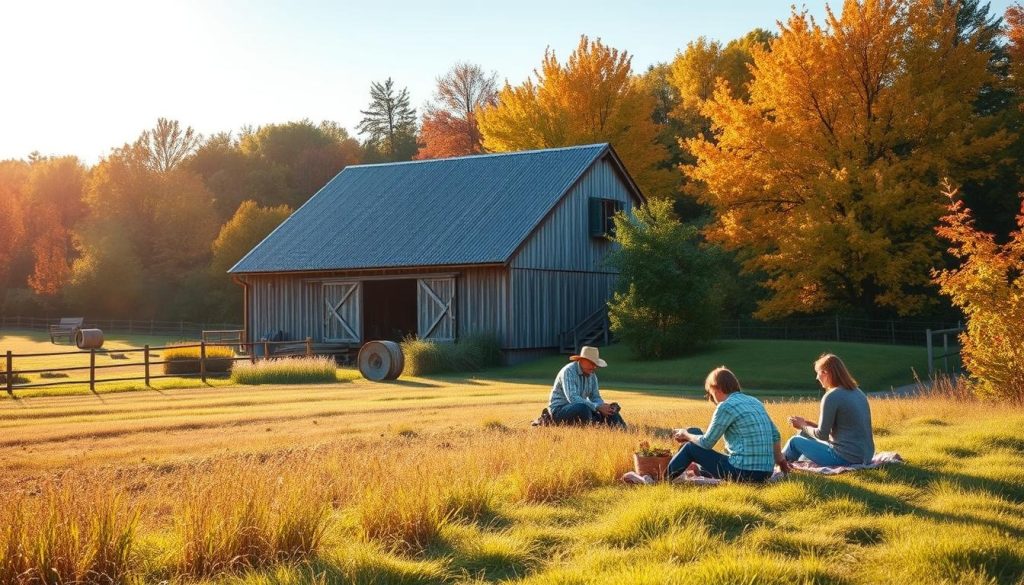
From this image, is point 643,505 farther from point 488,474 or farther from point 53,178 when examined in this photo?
point 53,178

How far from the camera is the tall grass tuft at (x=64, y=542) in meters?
6.93

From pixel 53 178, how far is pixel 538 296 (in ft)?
203

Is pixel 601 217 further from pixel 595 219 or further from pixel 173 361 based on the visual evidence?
pixel 173 361

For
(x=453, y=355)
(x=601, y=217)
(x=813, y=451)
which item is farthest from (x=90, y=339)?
(x=813, y=451)

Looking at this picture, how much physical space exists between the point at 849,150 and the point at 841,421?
78.7 ft

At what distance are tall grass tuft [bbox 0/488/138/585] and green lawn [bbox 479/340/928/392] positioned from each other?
69.9 feet

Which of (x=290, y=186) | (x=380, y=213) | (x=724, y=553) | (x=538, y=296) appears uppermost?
(x=290, y=186)

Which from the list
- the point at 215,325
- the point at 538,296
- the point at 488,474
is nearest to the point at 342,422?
the point at 488,474

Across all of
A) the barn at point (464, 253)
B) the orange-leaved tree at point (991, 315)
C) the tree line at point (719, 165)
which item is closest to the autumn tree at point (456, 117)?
the tree line at point (719, 165)

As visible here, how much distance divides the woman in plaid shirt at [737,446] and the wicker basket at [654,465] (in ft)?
0.32

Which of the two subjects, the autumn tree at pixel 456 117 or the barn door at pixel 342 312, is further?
the autumn tree at pixel 456 117

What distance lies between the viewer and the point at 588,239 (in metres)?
39.2

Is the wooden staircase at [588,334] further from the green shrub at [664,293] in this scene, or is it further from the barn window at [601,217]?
the green shrub at [664,293]

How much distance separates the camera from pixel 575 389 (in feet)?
49.4
